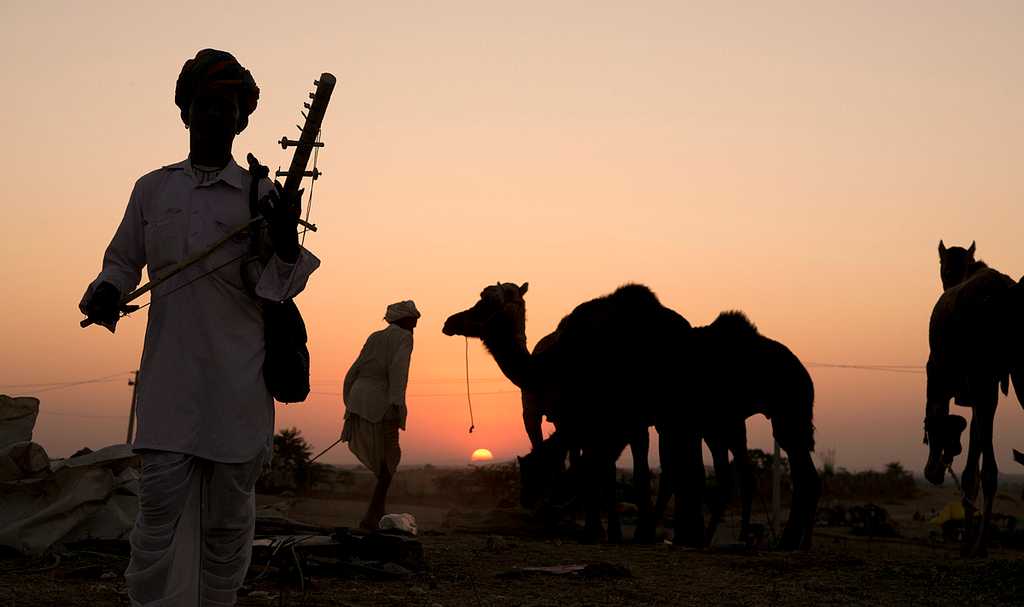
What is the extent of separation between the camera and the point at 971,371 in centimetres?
1127

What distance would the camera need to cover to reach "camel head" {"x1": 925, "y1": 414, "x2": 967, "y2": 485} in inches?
478

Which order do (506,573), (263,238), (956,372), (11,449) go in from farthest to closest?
(956,372) → (11,449) → (506,573) → (263,238)

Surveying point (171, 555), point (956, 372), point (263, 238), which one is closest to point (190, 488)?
point (171, 555)

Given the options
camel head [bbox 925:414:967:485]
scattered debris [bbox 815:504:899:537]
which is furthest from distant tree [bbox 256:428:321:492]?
camel head [bbox 925:414:967:485]

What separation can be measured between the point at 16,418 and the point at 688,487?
725 cm

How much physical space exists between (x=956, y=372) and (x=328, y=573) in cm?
653

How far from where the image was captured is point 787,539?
43.1ft

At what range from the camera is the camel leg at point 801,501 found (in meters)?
13.1

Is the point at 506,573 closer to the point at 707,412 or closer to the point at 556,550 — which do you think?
the point at 556,550

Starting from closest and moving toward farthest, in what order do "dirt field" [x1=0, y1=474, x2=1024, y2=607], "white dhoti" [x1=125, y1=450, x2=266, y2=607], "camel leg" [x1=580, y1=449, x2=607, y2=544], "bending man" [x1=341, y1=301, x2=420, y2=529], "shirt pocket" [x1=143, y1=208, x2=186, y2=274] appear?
"white dhoti" [x1=125, y1=450, x2=266, y2=607], "shirt pocket" [x1=143, y1=208, x2=186, y2=274], "dirt field" [x1=0, y1=474, x2=1024, y2=607], "bending man" [x1=341, y1=301, x2=420, y2=529], "camel leg" [x1=580, y1=449, x2=607, y2=544]

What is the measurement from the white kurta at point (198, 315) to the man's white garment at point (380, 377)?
8564mm

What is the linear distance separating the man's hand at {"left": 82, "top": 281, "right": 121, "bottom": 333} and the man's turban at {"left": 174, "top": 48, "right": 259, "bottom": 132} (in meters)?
0.88

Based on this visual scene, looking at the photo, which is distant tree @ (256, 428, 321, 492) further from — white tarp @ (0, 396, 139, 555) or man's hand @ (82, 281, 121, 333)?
man's hand @ (82, 281, 121, 333)

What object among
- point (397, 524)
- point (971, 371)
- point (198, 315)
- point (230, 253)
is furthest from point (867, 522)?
point (198, 315)
